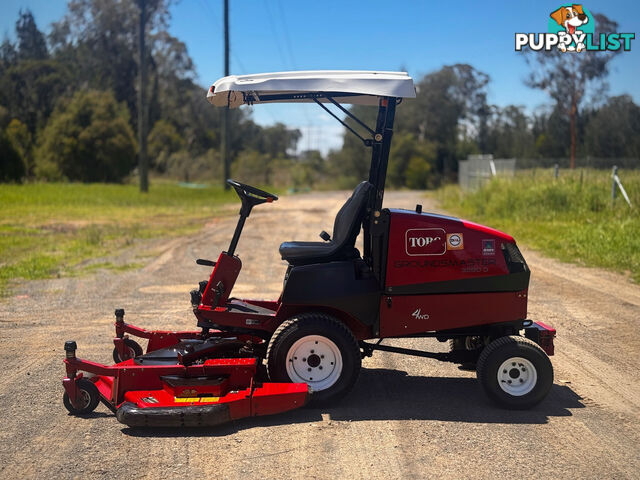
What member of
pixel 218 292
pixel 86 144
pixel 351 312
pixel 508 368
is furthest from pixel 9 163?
pixel 508 368

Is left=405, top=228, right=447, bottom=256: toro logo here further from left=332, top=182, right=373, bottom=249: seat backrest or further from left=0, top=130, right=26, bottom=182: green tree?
left=0, top=130, right=26, bottom=182: green tree

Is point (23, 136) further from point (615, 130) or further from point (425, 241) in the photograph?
point (425, 241)

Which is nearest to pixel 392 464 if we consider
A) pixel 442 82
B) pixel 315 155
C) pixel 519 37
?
pixel 519 37

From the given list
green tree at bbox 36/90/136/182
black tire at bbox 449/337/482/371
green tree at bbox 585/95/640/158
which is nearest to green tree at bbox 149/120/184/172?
green tree at bbox 36/90/136/182

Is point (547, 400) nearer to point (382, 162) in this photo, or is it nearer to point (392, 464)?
point (392, 464)

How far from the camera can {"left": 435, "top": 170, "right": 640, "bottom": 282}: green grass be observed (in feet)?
44.0

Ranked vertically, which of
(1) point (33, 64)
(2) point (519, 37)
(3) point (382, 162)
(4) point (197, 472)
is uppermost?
(1) point (33, 64)

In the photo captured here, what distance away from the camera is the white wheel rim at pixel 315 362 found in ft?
17.2

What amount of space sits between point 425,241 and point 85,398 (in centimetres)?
275

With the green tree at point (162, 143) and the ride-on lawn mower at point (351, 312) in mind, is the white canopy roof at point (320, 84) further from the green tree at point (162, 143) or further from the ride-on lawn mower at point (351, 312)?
the green tree at point (162, 143)

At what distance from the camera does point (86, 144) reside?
42000mm

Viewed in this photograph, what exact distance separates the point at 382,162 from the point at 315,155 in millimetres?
56709

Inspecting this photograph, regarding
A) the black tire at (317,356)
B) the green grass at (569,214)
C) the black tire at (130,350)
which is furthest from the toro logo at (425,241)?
the green grass at (569,214)

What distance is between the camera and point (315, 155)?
61.8m
